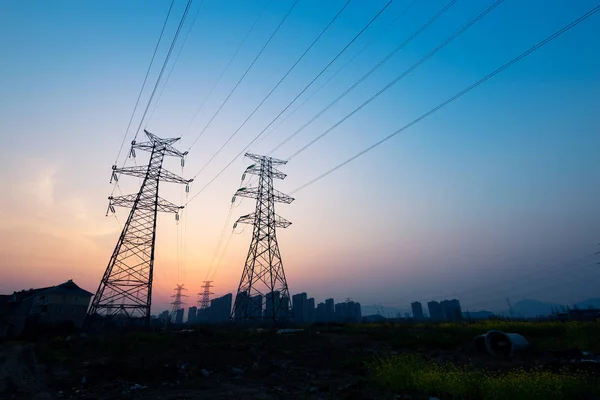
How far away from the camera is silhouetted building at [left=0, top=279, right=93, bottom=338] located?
150ft

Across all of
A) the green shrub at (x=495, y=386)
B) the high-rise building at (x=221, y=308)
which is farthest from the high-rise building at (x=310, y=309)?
the green shrub at (x=495, y=386)

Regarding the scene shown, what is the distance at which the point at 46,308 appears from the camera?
45844mm

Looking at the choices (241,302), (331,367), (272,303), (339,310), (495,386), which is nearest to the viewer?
(495,386)

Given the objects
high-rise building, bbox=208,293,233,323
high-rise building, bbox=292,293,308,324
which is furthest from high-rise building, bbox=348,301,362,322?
high-rise building, bbox=208,293,233,323

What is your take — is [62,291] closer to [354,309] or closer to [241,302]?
[241,302]

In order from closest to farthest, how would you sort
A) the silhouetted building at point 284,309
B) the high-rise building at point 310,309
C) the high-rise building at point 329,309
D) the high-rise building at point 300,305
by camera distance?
the silhouetted building at point 284,309
the high-rise building at point 300,305
the high-rise building at point 310,309
the high-rise building at point 329,309

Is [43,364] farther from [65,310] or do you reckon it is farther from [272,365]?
[65,310]

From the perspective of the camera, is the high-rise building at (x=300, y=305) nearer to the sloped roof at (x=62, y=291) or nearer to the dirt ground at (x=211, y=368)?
the sloped roof at (x=62, y=291)

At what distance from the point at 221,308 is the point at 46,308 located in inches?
3148

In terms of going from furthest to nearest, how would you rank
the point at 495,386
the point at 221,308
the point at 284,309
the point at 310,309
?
the point at 221,308, the point at 310,309, the point at 284,309, the point at 495,386

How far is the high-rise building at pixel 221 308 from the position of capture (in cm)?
11281

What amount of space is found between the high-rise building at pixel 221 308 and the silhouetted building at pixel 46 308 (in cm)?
6317

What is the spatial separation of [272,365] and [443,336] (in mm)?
11807

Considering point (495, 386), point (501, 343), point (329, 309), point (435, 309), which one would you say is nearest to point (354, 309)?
point (329, 309)
